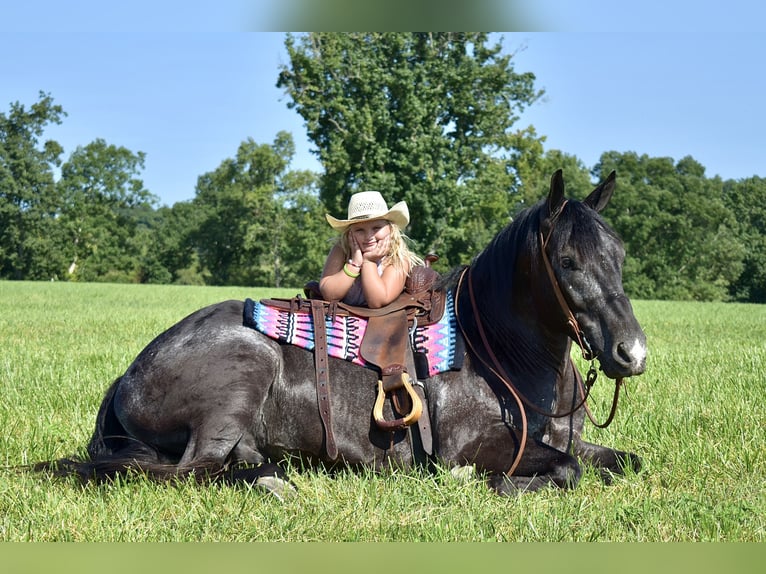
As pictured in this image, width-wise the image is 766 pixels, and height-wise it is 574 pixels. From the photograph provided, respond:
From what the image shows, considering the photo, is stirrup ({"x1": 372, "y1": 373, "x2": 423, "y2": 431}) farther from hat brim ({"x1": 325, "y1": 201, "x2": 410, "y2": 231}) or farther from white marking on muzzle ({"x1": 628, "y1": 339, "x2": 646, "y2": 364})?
white marking on muzzle ({"x1": 628, "y1": 339, "x2": 646, "y2": 364})

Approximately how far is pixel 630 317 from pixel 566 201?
736mm

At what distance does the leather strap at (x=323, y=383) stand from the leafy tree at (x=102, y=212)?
63.4 meters

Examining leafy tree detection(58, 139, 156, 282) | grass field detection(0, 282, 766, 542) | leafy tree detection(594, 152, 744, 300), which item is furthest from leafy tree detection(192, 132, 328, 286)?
grass field detection(0, 282, 766, 542)

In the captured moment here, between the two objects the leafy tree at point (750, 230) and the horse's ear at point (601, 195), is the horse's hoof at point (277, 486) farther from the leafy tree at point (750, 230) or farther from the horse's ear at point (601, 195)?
the leafy tree at point (750, 230)

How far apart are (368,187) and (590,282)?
36111 millimetres

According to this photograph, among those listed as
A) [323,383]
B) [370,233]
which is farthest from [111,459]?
[370,233]

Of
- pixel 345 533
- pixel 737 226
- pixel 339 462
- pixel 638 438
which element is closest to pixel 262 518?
pixel 345 533

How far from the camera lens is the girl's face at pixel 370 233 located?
471 cm

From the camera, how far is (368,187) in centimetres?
3944

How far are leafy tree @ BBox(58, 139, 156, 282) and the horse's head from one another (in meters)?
64.4

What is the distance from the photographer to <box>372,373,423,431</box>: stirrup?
13.6 ft

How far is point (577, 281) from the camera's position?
384 cm

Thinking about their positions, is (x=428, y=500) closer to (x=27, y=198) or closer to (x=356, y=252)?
(x=356, y=252)

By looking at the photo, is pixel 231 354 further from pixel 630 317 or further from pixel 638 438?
pixel 638 438
